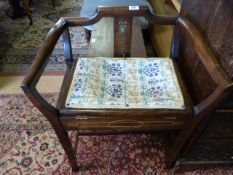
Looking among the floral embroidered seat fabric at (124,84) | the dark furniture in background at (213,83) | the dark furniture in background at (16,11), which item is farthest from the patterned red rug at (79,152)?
the dark furniture in background at (16,11)

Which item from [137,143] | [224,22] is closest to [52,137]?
[137,143]

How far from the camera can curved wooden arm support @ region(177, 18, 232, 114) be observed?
0.67 metres

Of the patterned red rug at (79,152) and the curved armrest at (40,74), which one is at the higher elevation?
the curved armrest at (40,74)

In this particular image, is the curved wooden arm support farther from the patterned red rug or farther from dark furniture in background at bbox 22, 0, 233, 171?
the patterned red rug

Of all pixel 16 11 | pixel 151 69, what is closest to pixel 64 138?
pixel 151 69

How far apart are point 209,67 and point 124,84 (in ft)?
1.23

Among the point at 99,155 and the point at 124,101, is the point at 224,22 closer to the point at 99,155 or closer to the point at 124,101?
the point at 124,101

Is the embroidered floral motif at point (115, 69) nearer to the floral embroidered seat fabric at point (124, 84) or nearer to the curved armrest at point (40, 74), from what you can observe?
the floral embroidered seat fabric at point (124, 84)

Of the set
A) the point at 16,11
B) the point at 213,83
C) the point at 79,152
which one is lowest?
the point at 79,152

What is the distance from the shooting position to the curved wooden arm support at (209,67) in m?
0.67

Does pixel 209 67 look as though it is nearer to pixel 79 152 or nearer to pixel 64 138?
pixel 64 138

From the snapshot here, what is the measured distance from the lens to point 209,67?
73cm

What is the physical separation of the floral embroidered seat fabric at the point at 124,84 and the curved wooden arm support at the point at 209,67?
14 cm

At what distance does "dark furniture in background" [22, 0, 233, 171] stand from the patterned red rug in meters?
0.18
